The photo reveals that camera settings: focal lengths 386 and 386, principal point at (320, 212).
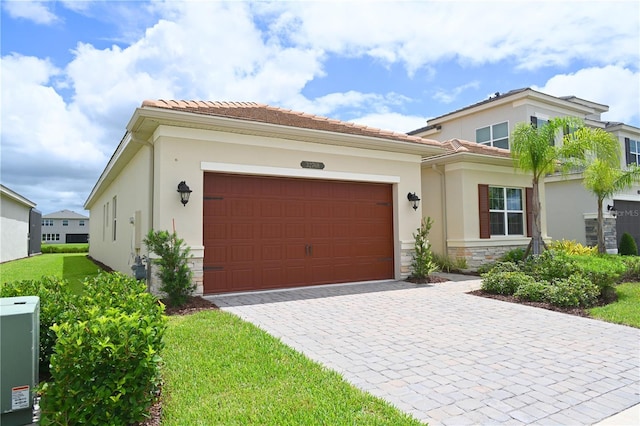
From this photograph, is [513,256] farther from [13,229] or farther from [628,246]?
[13,229]

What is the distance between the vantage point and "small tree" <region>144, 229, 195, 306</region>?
7184 millimetres

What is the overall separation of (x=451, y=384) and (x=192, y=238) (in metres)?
5.88

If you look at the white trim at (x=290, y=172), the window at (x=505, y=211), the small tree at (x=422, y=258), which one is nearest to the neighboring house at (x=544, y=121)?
the window at (x=505, y=211)

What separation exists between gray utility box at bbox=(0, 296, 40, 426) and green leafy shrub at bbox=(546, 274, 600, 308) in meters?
8.15

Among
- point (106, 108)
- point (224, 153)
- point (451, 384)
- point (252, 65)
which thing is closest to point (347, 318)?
point (451, 384)

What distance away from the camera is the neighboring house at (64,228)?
176 ft

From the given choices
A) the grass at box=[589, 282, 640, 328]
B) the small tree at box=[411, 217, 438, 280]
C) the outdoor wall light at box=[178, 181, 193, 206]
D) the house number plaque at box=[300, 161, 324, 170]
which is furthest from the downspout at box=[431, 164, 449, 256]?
the outdoor wall light at box=[178, 181, 193, 206]

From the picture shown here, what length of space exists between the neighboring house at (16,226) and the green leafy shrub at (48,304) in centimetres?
1877

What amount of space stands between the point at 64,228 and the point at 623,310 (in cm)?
6294

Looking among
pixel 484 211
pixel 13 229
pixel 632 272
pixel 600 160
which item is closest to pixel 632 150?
pixel 600 160

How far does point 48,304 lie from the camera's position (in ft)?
12.5

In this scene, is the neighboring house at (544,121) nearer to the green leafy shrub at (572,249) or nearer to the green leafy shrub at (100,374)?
the green leafy shrub at (572,249)

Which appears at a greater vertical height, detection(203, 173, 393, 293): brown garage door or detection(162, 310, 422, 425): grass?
detection(203, 173, 393, 293): brown garage door

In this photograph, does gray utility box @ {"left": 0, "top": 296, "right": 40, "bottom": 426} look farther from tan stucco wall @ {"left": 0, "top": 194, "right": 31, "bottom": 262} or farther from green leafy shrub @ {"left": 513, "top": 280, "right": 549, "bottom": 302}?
tan stucco wall @ {"left": 0, "top": 194, "right": 31, "bottom": 262}
